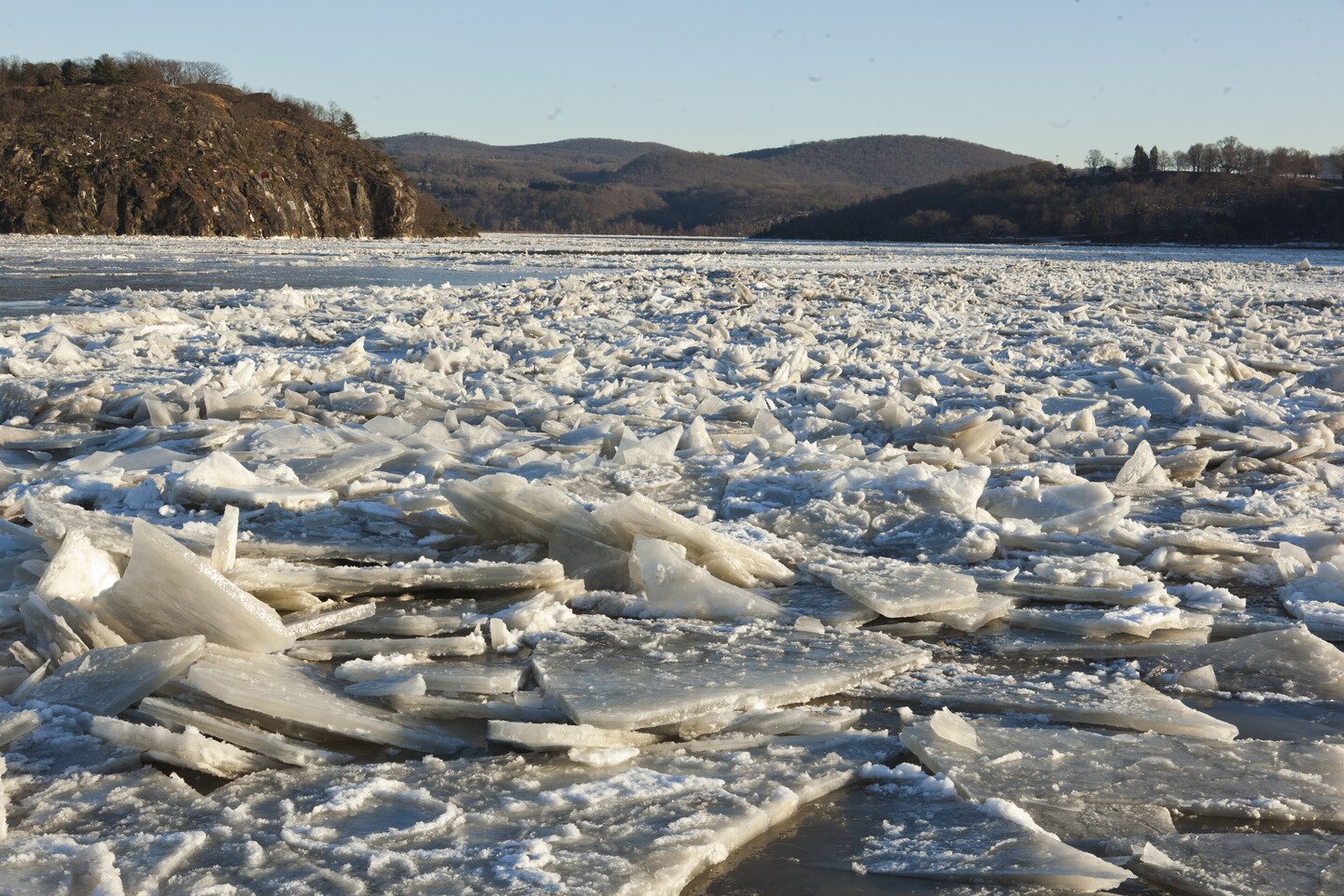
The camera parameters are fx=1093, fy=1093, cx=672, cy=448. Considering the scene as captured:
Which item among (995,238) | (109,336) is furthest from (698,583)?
(995,238)

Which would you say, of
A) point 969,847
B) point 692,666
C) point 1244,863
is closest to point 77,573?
point 692,666

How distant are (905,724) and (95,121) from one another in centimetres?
5899

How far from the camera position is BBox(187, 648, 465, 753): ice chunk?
78.9 inches

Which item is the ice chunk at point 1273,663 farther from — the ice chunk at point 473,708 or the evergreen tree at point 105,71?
the evergreen tree at point 105,71

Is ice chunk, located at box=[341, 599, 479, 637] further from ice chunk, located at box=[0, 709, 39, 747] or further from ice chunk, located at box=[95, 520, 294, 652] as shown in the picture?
ice chunk, located at box=[0, 709, 39, 747]

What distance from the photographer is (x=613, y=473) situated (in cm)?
403

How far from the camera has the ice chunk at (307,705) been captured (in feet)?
6.57

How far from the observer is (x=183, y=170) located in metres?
50.0

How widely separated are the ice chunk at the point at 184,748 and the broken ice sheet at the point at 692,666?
57 cm

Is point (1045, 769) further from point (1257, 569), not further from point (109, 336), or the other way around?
point (109, 336)

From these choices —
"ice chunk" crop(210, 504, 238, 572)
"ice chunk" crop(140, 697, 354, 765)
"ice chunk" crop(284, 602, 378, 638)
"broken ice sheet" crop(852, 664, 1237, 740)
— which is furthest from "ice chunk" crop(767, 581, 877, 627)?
"ice chunk" crop(210, 504, 238, 572)

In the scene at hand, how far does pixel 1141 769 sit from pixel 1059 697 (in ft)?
1.14

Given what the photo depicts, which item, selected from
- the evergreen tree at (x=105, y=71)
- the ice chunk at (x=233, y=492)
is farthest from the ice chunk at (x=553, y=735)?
the evergreen tree at (x=105, y=71)

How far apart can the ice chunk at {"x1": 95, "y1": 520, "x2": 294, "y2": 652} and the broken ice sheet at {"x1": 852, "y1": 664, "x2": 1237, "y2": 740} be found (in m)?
1.29
